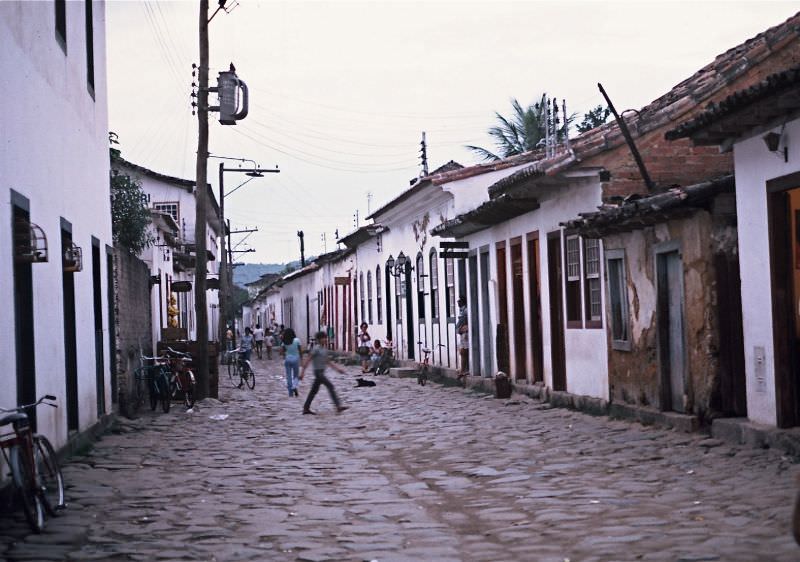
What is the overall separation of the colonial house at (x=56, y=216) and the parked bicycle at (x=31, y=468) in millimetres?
698

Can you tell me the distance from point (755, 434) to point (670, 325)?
3.17 m

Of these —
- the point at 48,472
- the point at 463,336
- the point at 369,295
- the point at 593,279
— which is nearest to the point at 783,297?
the point at 593,279

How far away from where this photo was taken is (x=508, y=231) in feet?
77.1

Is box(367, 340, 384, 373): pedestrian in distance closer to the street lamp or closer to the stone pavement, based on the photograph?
the street lamp

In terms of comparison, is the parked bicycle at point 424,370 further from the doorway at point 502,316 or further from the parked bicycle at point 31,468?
the parked bicycle at point 31,468

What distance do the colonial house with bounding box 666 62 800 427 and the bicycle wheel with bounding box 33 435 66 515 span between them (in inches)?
273

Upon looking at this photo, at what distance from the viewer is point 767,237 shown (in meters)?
12.4

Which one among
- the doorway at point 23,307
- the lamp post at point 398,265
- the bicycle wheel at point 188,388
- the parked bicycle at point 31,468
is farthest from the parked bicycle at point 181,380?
the lamp post at point 398,265

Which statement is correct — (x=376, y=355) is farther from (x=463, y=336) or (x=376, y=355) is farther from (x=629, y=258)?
(x=629, y=258)

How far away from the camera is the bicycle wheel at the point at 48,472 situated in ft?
31.4

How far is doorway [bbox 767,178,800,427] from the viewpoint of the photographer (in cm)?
1227

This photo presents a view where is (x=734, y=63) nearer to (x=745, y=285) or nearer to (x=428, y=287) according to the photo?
(x=745, y=285)

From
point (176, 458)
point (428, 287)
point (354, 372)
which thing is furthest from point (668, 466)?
point (354, 372)

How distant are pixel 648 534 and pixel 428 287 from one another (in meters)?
23.5
